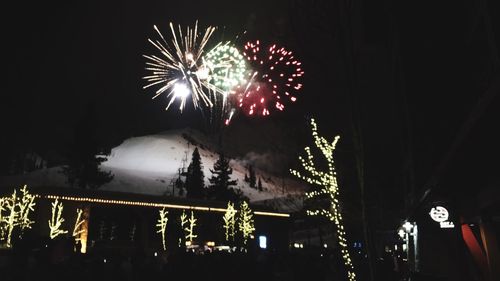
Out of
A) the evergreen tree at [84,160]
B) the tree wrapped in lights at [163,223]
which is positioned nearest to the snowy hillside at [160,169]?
the evergreen tree at [84,160]

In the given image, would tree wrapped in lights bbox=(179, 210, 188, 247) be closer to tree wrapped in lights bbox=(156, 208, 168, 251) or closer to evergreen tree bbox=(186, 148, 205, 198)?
tree wrapped in lights bbox=(156, 208, 168, 251)

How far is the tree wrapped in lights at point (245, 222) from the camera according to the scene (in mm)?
31253

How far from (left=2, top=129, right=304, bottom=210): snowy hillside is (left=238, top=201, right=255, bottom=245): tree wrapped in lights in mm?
23927

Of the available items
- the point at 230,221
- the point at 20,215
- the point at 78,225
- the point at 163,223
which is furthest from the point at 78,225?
the point at 230,221

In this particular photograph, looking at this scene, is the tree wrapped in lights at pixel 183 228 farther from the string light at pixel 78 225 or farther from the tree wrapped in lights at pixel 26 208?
the tree wrapped in lights at pixel 26 208

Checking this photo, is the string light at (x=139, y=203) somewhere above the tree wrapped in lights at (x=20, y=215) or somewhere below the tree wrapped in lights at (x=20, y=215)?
above

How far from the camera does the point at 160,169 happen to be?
325 feet

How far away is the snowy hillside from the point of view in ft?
188

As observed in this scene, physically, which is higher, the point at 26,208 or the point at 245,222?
the point at 26,208

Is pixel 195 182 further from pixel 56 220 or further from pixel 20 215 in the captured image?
pixel 20 215

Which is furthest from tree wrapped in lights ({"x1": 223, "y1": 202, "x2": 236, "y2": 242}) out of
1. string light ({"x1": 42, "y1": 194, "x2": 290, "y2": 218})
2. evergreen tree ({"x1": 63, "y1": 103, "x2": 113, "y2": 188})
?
evergreen tree ({"x1": 63, "y1": 103, "x2": 113, "y2": 188})

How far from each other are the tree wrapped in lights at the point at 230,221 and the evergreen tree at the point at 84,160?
2293 cm

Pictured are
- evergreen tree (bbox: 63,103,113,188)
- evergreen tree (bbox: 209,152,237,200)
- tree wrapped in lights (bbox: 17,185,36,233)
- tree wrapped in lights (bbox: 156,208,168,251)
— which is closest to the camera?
tree wrapped in lights (bbox: 17,185,36,233)

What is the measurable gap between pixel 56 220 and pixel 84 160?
26016 mm
